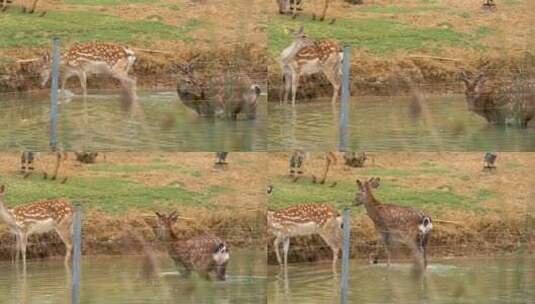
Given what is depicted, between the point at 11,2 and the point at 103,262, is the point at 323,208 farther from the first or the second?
the point at 11,2

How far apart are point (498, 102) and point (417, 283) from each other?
1424 millimetres

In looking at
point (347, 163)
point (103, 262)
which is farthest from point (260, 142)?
point (103, 262)

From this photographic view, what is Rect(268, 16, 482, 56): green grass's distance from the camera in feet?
36.7

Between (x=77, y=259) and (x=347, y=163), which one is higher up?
(x=347, y=163)

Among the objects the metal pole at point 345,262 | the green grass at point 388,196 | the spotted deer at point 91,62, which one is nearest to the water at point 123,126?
the spotted deer at point 91,62

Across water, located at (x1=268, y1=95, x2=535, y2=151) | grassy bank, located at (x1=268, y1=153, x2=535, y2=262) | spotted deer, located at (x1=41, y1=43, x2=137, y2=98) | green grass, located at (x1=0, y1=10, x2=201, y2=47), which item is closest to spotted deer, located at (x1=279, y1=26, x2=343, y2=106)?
water, located at (x1=268, y1=95, x2=535, y2=151)

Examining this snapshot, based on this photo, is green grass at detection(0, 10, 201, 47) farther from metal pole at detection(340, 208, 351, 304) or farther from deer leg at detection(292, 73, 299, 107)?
metal pole at detection(340, 208, 351, 304)

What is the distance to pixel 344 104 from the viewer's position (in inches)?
436

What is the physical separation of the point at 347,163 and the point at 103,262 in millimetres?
1859

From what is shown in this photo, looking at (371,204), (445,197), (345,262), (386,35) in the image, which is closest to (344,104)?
(386,35)

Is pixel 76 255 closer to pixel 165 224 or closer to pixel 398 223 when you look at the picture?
pixel 165 224

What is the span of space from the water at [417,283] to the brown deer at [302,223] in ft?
0.61

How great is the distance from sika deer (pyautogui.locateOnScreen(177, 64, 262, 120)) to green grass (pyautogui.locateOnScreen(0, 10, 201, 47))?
29 cm

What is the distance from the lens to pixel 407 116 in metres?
11.2
